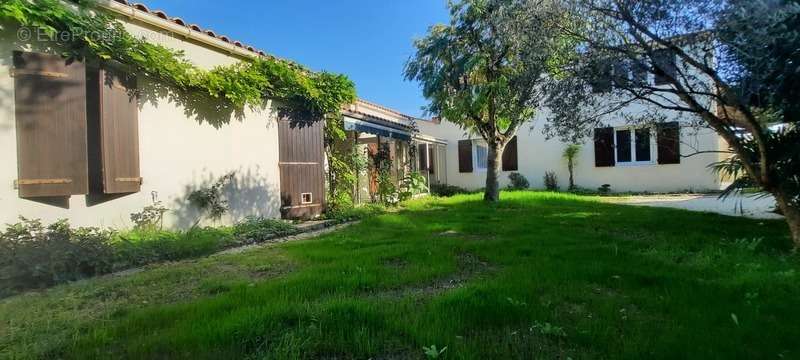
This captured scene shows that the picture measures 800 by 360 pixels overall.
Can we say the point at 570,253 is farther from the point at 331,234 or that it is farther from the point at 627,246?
the point at 331,234

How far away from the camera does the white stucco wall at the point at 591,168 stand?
17062 mm

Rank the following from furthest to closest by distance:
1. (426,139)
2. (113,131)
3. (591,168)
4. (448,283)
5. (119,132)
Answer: (591,168) → (426,139) → (119,132) → (113,131) → (448,283)

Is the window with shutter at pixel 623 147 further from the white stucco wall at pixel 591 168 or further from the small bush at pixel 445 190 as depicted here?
the small bush at pixel 445 190

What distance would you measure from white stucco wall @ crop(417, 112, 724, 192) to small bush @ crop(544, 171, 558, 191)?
7.2 inches

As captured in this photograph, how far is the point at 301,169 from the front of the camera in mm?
10336

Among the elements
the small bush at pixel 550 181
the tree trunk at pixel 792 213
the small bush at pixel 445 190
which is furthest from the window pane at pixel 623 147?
the tree trunk at pixel 792 213

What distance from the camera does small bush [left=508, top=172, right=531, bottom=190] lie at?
19842 millimetres

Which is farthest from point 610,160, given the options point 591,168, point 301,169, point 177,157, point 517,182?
point 177,157

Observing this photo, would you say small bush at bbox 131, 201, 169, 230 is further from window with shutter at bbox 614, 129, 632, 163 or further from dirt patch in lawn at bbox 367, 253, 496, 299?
window with shutter at bbox 614, 129, 632, 163

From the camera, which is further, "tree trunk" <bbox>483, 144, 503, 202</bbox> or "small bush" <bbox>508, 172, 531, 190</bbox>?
"small bush" <bbox>508, 172, 531, 190</bbox>

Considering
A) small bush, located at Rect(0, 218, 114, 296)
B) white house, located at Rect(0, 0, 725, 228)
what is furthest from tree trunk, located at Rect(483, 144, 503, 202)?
small bush, located at Rect(0, 218, 114, 296)

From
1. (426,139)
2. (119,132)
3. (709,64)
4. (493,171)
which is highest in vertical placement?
(426,139)

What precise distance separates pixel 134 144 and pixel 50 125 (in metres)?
1.26

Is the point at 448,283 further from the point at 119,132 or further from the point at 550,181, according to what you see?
the point at 550,181
